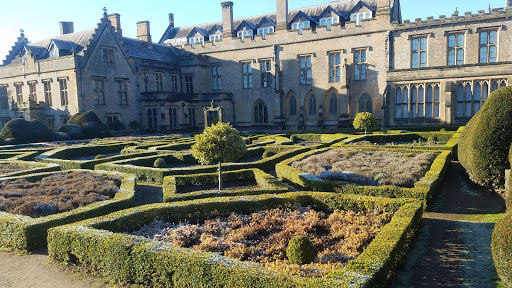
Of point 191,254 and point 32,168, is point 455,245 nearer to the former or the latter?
point 191,254

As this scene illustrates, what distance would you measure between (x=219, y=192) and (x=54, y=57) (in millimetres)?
32483

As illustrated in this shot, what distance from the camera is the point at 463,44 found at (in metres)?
31.4

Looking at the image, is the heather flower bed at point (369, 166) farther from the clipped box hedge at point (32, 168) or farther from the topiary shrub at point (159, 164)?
the clipped box hedge at point (32, 168)

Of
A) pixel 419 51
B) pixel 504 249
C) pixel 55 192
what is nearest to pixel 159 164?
pixel 55 192

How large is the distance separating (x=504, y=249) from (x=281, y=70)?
35.7 metres

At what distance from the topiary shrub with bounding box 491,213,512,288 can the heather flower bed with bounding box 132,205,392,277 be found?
2404 millimetres

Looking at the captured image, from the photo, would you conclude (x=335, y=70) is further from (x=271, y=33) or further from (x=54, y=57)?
(x=54, y=57)

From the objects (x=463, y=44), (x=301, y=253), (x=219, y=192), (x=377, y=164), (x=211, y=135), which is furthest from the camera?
(x=463, y=44)

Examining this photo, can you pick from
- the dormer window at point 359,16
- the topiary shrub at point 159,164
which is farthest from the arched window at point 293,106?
the topiary shrub at point 159,164

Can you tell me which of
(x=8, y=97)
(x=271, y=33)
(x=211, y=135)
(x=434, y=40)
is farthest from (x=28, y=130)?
(x=434, y=40)

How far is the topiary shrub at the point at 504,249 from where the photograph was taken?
554 cm

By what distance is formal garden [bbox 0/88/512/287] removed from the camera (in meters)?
6.36

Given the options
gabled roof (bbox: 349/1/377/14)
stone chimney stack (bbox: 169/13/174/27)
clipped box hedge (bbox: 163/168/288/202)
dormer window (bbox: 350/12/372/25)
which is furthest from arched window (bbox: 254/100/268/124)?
clipped box hedge (bbox: 163/168/288/202)

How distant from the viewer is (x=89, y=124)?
3184 centimetres
